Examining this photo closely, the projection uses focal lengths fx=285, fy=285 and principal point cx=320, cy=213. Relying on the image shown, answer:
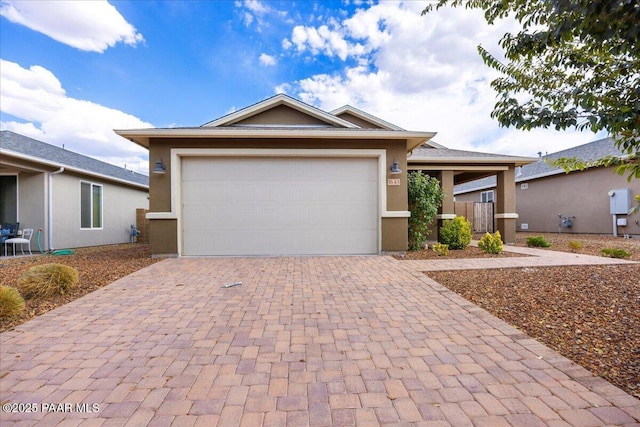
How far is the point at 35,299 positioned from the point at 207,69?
413 inches

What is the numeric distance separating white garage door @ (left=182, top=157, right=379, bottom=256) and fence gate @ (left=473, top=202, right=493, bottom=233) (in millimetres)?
9957

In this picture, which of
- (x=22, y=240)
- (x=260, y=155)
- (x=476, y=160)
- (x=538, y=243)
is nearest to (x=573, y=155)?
(x=538, y=243)

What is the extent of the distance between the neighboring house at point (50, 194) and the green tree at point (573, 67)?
11233 millimetres

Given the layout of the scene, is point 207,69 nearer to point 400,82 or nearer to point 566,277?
point 400,82

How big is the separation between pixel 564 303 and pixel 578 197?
1371 centimetres

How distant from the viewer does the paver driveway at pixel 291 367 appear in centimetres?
180

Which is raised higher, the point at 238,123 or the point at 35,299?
the point at 238,123

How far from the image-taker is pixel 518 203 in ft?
55.5

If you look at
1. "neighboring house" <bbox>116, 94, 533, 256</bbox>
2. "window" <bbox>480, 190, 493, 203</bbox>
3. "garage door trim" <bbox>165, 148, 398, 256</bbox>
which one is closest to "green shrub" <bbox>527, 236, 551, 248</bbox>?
"neighboring house" <bbox>116, 94, 533, 256</bbox>

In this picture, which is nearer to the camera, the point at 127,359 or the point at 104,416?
the point at 104,416

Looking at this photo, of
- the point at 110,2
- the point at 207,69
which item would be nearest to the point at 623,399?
the point at 110,2

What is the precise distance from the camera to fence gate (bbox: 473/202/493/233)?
15.0 metres

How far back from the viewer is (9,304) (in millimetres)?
3346

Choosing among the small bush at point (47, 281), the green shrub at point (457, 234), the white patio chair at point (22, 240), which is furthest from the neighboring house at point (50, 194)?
the green shrub at point (457, 234)
